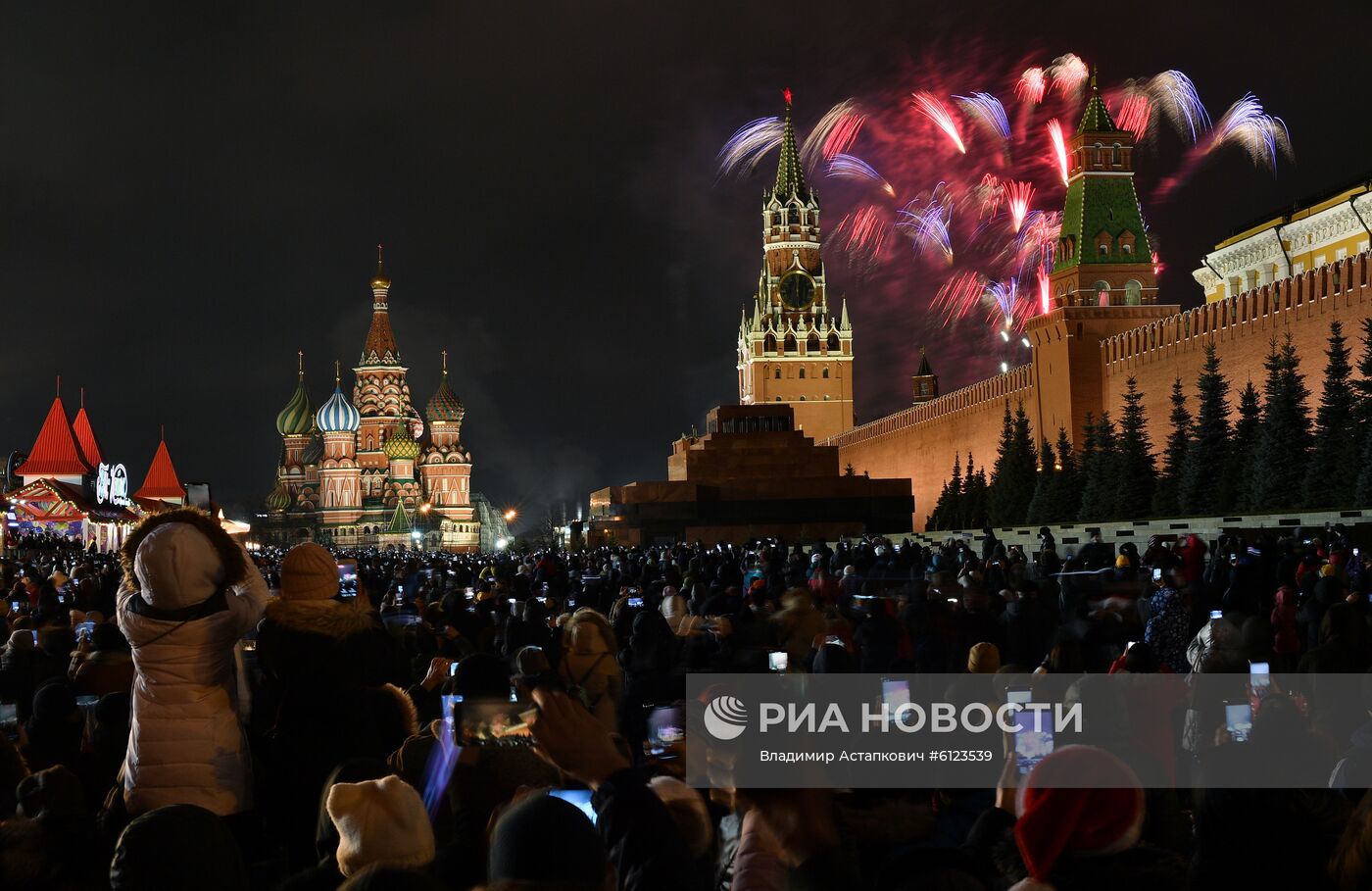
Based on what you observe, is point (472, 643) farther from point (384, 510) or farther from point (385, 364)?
point (385, 364)

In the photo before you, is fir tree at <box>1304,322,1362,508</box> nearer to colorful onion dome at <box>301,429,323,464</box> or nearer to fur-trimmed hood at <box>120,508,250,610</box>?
fur-trimmed hood at <box>120,508,250,610</box>

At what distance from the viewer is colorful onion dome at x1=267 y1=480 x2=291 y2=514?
88875 mm

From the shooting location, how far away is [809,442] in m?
43.1

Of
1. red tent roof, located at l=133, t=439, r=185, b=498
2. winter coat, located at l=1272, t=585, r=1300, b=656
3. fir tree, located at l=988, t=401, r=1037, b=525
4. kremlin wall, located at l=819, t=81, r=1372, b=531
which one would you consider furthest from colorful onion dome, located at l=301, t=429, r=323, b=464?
winter coat, located at l=1272, t=585, r=1300, b=656

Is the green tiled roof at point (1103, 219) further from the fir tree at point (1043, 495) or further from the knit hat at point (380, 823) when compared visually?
the knit hat at point (380, 823)

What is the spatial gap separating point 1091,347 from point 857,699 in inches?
1275

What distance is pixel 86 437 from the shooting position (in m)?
59.3

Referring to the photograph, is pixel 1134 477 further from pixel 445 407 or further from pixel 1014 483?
pixel 445 407

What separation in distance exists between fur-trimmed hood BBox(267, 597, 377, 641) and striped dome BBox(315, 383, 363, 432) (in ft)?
273

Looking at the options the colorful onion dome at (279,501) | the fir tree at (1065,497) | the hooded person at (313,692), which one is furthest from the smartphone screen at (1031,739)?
the colorful onion dome at (279,501)

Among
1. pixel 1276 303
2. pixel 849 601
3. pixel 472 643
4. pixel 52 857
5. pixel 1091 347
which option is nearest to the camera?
pixel 52 857

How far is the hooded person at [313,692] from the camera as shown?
3391 mm

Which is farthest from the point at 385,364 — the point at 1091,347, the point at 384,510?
the point at 1091,347

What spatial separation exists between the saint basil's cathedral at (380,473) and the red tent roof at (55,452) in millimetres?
27027
